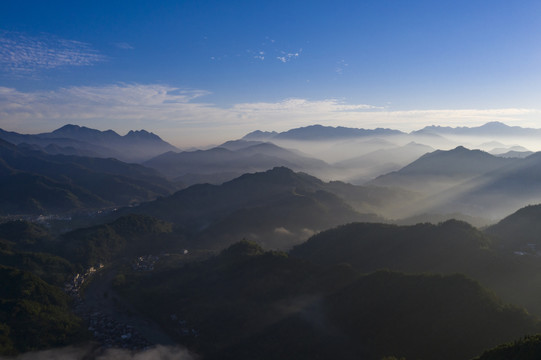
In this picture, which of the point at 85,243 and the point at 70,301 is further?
the point at 85,243

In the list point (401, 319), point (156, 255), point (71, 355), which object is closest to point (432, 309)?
point (401, 319)

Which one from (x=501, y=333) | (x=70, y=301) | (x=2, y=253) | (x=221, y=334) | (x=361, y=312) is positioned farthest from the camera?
(x=2, y=253)

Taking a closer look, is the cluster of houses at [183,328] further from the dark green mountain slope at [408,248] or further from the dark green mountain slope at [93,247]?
the dark green mountain slope at [93,247]

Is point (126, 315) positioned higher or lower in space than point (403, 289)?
lower

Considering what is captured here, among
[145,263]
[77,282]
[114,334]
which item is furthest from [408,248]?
[77,282]

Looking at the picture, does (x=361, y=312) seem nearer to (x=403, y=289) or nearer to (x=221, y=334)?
(x=403, y=289)

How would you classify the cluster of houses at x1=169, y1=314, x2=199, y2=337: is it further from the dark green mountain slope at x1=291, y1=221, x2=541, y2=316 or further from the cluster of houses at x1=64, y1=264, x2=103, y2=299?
the dark green mountain slope at x1=291, y1=221, x2=541, y2=316

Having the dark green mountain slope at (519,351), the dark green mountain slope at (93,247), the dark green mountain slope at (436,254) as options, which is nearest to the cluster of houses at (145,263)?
the dark green mountain slope at (93,247)

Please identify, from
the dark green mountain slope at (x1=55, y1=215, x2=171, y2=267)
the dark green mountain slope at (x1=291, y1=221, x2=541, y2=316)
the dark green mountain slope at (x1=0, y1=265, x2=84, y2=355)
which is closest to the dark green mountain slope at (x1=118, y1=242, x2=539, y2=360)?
the dark green mountain slope at (x1=291, y1=221, x2=541, y2=316)

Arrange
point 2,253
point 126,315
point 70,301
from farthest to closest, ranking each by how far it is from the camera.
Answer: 1. point 2,253
2. point 70,301
3. point 126,315

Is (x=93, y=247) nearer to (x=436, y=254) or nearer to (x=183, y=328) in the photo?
(x=183, y=328)

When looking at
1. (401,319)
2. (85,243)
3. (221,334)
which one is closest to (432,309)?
(401,319)
